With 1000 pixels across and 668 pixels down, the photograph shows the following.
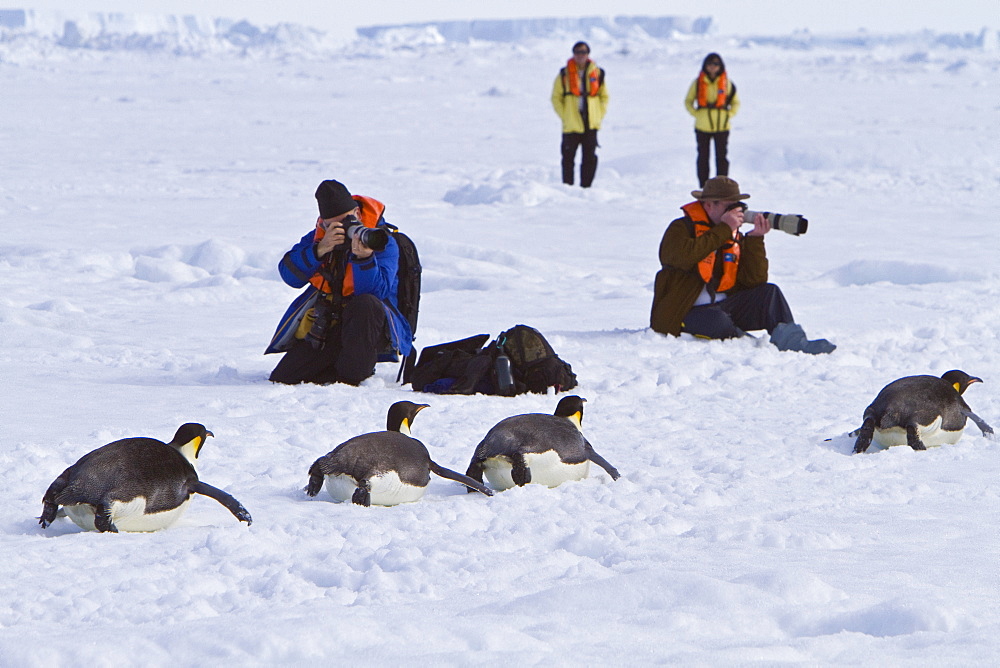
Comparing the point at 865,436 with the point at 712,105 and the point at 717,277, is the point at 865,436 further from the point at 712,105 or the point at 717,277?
the point at 712,105

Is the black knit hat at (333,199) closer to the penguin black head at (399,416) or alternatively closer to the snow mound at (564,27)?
the penguin black head at (399,416)

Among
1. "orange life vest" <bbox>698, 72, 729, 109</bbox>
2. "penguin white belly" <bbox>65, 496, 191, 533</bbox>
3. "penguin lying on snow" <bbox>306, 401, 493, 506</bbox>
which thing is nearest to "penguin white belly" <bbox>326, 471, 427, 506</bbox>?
"penguin lying on snow" <bbox>306, 401, 493, 506</bbox>

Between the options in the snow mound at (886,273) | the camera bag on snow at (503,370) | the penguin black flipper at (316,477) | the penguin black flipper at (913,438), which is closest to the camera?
the penguin black flipper at (316,477)

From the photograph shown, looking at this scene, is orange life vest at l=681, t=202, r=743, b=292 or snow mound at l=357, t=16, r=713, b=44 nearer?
orange life vest at l=681, t=202, r=743, b=292

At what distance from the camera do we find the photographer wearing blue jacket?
4395 mm

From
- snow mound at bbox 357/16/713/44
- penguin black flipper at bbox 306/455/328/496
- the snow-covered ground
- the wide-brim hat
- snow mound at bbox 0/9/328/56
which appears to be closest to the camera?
the snow-covered ground

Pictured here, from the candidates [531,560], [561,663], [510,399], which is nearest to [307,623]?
[561,663]

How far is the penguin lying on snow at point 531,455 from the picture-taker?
3047 mm

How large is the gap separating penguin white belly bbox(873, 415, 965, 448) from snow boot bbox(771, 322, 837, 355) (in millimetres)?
1498

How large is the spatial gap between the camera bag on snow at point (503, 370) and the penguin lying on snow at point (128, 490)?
71.8 inches

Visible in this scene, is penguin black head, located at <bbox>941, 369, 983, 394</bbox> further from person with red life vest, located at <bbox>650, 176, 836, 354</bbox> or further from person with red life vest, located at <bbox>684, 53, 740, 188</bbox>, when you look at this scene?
person with red life vest, located at <bbox>684, 53, 740, 188</bbox>

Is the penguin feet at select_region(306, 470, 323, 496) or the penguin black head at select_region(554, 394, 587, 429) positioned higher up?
the penguin black head at select_region(554, 394, 587, 429)

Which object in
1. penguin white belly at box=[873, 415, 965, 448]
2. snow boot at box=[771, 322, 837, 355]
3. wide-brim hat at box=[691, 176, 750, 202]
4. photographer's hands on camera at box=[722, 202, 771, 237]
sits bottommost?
snow boot at box=[771, 322, 837, 355]

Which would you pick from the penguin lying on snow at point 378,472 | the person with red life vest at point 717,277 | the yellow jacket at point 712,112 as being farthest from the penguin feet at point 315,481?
the yellow jacket at point 712,112
